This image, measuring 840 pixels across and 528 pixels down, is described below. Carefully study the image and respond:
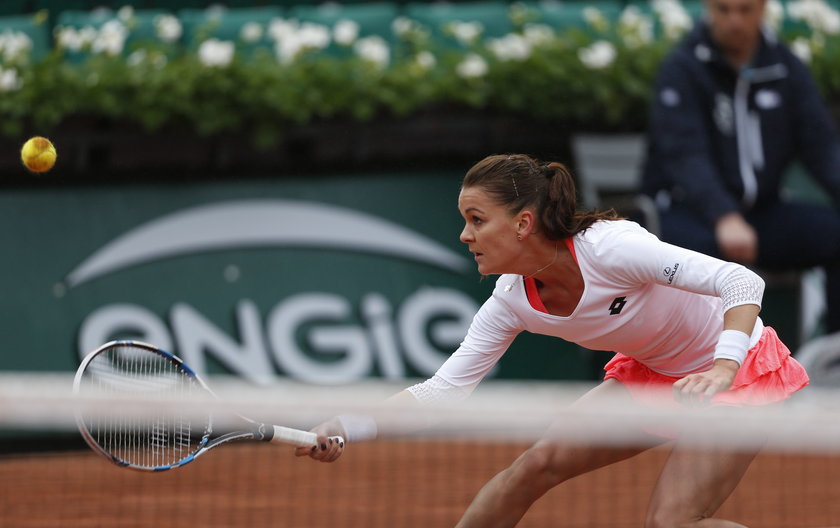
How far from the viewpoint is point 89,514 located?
5.07 metres

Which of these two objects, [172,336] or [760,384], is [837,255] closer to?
[760,384]

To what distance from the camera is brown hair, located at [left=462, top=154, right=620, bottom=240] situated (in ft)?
9.77

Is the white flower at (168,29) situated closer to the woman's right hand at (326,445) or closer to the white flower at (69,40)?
the white flower at (69,40)

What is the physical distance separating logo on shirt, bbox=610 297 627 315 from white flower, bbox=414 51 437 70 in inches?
123

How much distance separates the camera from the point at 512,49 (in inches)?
236

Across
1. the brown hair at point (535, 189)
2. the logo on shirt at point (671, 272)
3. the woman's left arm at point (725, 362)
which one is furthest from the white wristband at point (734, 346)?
the brown hair at point (535, 189)

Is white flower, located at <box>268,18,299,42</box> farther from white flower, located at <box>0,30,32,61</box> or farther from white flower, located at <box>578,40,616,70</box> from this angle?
white flower, located at <box>578,40,616,70</box>

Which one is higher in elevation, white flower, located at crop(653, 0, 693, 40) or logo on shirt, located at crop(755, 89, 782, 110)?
white flower, located at crop(653, 0, 693, 40)

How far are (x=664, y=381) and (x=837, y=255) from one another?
251 centimetres

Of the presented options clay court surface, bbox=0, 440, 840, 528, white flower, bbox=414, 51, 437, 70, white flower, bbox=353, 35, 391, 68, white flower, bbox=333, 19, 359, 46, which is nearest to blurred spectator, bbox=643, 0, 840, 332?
clay court surface, bbox=0, 440, 840, 528

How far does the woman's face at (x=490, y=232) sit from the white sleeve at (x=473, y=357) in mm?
187

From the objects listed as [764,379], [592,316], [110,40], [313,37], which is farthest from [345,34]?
[764,379]

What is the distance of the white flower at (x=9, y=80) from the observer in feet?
19.1

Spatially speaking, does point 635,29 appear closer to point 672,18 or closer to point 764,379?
point 672,18
